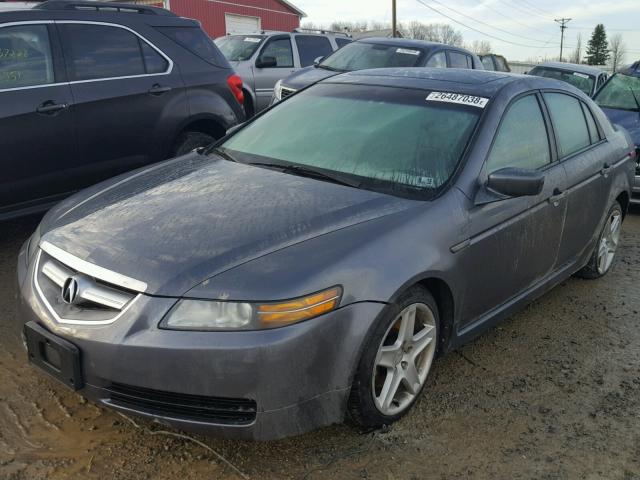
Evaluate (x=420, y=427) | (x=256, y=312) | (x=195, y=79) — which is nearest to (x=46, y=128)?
(x=195, y=79)

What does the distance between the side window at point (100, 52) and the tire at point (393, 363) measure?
3.45 metres

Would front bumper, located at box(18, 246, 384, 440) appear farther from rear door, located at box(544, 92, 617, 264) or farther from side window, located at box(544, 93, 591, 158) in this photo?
side window, located at box(544, 93, 591, 158)

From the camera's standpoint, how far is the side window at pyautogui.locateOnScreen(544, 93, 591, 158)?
3985 mm

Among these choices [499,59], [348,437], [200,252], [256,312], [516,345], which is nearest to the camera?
[256,312]

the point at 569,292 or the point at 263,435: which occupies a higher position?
the point at 263,435

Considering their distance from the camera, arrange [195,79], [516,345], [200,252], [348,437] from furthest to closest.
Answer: [195,79], [516,345], [348,437], [200,252]

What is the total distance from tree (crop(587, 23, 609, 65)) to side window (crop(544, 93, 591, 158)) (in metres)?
90.3

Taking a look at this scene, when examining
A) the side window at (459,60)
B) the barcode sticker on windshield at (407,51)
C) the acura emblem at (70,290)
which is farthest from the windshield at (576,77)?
the acura emblem at (70,290)

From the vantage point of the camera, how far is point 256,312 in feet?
7.61

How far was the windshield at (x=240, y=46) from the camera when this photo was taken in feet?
36.3

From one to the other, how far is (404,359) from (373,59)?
280 inches

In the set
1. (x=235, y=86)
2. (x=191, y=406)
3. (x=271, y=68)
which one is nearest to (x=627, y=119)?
(x=235, y=86)

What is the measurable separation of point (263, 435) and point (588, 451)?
1501 mm

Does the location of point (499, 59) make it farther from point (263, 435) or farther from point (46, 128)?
point (263, 435)
